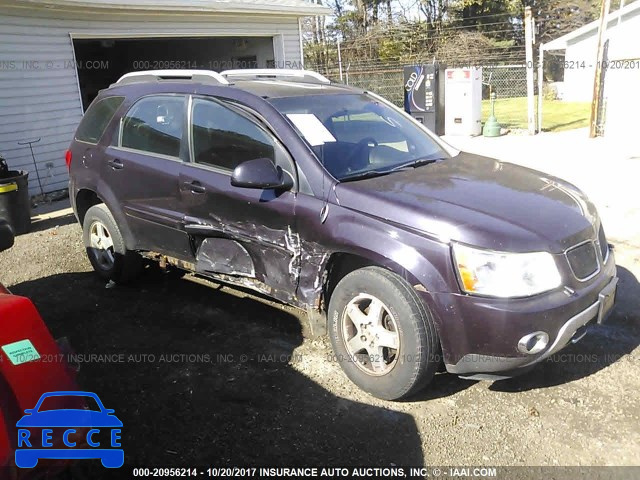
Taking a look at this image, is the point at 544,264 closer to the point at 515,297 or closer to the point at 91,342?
the point at 515,297

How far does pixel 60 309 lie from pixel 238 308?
1567mm

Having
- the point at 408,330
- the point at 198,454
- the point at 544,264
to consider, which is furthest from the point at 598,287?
the point at 198,454

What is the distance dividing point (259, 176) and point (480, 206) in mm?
1324

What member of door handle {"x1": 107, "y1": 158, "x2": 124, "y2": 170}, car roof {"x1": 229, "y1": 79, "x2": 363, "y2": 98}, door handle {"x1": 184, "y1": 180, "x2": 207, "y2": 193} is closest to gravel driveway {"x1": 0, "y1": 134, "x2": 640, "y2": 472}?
door handle {"x1": 184, "y1": 180, "x2": 207, "y2": 193}

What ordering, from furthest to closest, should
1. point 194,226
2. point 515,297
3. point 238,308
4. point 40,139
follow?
1. point 40,139
2. point 238,308
3. point 194,226
4. point 515,297

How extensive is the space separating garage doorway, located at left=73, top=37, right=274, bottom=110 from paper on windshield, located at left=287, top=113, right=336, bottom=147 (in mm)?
11321

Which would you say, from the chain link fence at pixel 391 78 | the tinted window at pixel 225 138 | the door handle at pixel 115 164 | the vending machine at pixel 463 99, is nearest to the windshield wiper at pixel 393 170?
the tinted window at pixel 225 138

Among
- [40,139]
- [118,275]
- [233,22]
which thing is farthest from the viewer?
[233,22]

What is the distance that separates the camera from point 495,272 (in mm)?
2887

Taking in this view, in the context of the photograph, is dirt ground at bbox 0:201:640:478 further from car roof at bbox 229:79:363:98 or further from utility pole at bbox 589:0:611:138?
utility pole at bbox 589:0:611:138

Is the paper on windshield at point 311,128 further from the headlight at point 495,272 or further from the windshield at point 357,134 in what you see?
the headlight at point 495,272

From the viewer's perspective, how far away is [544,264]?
2.94 meters

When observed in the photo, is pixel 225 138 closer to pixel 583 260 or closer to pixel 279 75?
pixel 279 75

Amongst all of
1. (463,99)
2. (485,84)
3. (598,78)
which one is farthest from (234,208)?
(485,84)
